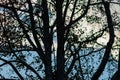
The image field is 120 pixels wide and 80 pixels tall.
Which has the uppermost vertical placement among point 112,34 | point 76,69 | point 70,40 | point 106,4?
point 106,4

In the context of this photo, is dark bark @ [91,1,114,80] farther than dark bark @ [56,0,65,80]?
No

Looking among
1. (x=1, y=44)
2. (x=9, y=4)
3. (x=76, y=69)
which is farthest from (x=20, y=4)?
(x=76, y=69)

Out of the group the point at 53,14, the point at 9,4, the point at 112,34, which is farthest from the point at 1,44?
the point at 112,34

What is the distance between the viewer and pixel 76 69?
22750 millimetres

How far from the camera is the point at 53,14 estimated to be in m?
22.5

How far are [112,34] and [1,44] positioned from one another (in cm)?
1140

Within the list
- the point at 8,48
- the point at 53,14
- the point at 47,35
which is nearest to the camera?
the point at 47,35

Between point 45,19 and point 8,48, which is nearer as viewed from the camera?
point 45,19

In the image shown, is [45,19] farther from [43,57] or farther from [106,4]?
[106,4]

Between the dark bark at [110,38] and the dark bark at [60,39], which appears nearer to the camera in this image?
the dark bark at [110,38]

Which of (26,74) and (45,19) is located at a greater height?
(45,19)

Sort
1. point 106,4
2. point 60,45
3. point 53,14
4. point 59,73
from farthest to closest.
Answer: point 53,14, point 59,73, point 60,45, point 106,4

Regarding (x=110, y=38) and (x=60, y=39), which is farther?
(x=60, y=39)

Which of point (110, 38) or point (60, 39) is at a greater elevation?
point (110, 38)
